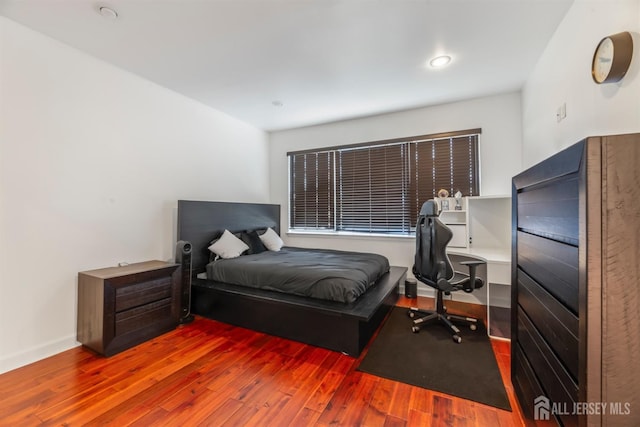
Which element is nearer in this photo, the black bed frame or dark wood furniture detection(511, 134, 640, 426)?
dark wood furniture detection(511, 134, 640, 426)

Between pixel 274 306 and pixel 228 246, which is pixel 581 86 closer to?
pixel 274 306

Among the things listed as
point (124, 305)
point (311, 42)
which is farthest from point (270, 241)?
point (311, 42)

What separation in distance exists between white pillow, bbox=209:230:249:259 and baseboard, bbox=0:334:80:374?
1533 millimetres

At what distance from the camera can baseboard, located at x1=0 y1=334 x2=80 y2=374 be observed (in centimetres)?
207

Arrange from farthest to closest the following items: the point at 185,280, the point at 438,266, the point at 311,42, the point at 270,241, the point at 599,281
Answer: the point at 270,241, the point at 185,280, the point at 438,266, the point at 311,42, the point at 599,281

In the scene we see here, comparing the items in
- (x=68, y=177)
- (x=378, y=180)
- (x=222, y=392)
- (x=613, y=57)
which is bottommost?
(x=222, y=392)

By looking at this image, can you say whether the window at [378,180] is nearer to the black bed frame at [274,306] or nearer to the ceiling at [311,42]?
the ceiling at [311,42]

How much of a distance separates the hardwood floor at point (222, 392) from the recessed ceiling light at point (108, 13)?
280 cm

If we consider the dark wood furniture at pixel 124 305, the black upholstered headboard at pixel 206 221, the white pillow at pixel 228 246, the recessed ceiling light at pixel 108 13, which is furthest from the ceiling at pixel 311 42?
the dark wood furniture at pixel 124 305

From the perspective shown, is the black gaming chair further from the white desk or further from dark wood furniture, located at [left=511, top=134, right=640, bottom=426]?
A: dark wood furniture, located at [left=511, top=134, right=640, bottom=426]

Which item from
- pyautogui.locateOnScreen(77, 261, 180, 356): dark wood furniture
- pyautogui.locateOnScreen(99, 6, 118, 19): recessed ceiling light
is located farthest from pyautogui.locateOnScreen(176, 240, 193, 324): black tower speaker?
pyautogui.locateOnScreen(99, 6, 118, 19): recessed ceiling light

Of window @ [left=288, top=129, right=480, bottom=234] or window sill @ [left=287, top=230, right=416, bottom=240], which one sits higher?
window @ [left=288, top=129, right=480, bottom=234]

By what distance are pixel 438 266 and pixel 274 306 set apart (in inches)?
65.1

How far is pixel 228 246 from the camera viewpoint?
354 centimetres
